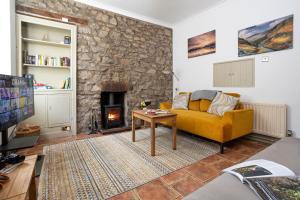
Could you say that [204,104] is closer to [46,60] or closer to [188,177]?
[188,177]

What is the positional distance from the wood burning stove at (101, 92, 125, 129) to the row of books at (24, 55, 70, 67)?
3.44ft

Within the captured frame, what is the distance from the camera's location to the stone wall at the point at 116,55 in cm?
336

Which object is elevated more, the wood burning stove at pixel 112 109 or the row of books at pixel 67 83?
the row of books at pixel 67 83

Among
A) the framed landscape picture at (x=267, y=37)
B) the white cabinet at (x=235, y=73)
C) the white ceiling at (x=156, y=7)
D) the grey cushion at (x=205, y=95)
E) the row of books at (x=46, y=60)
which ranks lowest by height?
the grey cushion at (x=205, y=95)

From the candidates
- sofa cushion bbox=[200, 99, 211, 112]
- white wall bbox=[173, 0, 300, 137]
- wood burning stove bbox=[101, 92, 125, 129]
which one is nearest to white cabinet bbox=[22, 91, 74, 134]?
wood burning stove bbox=[101, 92, 125, 129]

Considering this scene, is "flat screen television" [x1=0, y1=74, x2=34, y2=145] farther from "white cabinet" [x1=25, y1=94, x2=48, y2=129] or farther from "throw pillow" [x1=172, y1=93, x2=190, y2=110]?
"throw pillow" [x1=172, y1=93, x2=190, y2=110]

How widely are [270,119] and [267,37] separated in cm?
145

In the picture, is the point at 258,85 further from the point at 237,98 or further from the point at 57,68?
the point at 57,68

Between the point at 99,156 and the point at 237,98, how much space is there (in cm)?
255

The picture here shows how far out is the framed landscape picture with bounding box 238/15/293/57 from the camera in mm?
2578

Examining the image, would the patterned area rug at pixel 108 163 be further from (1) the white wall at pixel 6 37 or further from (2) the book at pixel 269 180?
(1) the white wall at pixel 6 37

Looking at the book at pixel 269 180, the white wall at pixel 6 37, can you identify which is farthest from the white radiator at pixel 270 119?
the white wall at pixel 6 37

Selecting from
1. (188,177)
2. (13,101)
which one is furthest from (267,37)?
(13,101)

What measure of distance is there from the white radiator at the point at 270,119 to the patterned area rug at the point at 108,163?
3.22 ft
